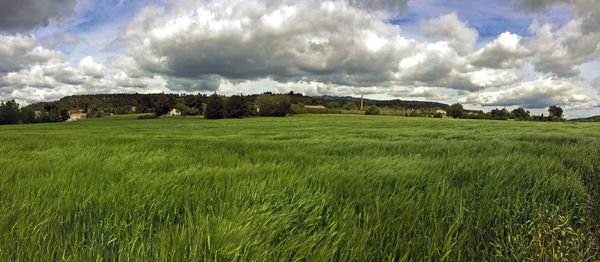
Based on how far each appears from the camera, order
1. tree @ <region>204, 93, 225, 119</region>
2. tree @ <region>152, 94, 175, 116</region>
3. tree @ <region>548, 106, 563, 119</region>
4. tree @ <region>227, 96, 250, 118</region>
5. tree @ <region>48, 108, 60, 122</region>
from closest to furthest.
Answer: tree @ <region>204, 93, 225, 119</region> < tree @ <region>227, 96, 250, 118</region> < tree @ <region>548, 106, 563, 119</region> < tree @ <region>152, 94, 175, 116</region> < tree @ <region>48, 108, 60, 122</region>

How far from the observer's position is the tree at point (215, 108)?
249ft

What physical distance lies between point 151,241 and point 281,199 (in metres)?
0.93

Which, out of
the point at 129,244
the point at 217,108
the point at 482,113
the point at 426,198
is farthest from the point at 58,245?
the point at 482,113

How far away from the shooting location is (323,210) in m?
1.90

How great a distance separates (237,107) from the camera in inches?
3135

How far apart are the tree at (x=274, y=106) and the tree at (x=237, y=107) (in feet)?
→ 19.5

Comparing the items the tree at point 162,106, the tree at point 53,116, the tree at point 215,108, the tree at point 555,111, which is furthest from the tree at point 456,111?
the tree at point 53,116

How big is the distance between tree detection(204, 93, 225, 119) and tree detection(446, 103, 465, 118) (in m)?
84.1

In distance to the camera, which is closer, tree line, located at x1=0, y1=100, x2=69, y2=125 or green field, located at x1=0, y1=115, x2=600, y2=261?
green field, located at x1=0, y1=115, x2=600, y2=261

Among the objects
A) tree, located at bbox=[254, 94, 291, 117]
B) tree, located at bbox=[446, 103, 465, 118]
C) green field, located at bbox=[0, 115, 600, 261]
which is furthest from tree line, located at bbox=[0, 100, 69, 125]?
tree, located at bbox=[446, 103, 465, 118]

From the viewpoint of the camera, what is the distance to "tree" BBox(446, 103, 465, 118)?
89.7 m

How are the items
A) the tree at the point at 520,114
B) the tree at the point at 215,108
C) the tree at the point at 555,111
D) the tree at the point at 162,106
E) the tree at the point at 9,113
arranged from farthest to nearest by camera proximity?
the tree at the point at 162,106 < the tree at the point at 9,113 < the tree at the point at 555,111 < the tree at the point at 520,114 < the tree at the point at 215,108

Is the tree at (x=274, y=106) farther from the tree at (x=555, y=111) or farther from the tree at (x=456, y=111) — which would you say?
the tree at (x=555, y=111)

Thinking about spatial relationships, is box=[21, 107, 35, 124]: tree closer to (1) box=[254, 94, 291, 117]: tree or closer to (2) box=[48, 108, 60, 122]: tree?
(2) box=[48, 108, 60, 122]: tree
